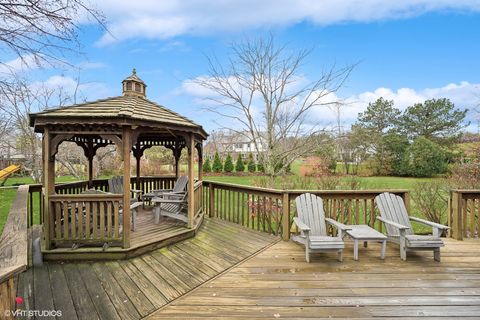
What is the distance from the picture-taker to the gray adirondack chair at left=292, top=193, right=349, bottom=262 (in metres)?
3.70

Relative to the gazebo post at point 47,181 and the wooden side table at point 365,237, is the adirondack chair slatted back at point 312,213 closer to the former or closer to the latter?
the wooden side table at point 365,237

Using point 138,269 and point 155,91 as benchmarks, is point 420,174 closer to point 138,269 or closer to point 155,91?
point 155,91

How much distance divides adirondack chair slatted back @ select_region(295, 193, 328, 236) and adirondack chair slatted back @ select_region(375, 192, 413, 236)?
40.3 inches

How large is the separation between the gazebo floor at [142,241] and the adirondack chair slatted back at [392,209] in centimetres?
347

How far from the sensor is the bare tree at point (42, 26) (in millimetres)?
2725

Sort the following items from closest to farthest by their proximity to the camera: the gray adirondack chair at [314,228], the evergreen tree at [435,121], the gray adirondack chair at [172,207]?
the gray adirondack chair at [314,228], the gray adirondack chair at [172,207], the evergreen tree at [435,121]

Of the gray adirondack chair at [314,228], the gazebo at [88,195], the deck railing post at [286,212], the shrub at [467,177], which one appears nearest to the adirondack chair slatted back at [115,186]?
the gazebo at [88,195]

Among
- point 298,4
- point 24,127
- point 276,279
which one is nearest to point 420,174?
point 298,4

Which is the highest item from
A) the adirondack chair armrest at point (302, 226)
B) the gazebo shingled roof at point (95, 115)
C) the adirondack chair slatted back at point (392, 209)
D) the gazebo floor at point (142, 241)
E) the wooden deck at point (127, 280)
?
the gazebo shingled roof at point (95, 115)

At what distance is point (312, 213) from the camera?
4.36m

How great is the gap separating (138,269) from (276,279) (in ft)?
6.26

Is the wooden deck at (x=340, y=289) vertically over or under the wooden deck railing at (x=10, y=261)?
under

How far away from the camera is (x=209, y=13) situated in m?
7.54

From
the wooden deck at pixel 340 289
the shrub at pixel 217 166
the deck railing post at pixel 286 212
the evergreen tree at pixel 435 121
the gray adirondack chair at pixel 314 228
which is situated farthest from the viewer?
the shrub at pixel 217 166
